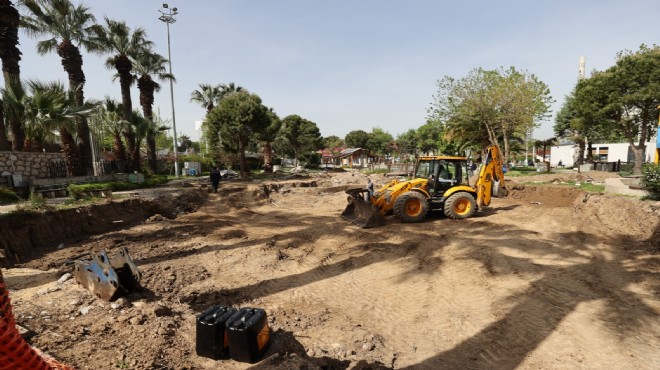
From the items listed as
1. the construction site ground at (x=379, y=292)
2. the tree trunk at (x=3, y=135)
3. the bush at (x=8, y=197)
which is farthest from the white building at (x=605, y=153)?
the tree trunk at (x=3, y=135)

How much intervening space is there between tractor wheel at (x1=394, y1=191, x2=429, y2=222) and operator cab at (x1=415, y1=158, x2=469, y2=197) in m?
0.87

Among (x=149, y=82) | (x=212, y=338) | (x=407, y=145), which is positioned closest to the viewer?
(x=212, y=338)

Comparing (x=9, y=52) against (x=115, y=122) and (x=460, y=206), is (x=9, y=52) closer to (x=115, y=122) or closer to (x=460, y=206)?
(x=115, y=122)

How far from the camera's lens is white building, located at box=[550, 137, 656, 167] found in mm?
40188

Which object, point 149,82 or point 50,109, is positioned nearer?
point 50,109

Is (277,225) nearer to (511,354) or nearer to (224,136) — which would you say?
(511,354)

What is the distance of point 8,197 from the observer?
1255cm

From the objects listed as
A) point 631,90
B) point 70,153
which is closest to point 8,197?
point 70,153

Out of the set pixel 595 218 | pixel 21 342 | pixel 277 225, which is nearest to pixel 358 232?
pixel 277 225

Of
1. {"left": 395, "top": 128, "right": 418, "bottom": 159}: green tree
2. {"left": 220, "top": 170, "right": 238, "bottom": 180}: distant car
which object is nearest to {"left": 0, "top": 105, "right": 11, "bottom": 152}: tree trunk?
{"left": 220, "top": 170, "right": 238, "bottom": 180}: distant car

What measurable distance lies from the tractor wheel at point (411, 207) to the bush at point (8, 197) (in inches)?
565

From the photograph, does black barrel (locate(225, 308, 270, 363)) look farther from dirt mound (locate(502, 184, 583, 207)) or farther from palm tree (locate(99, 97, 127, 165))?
palm tree (locate(99, 97, 127, 165))

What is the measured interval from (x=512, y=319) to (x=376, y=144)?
82.6 metres

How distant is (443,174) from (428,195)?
1025mm
